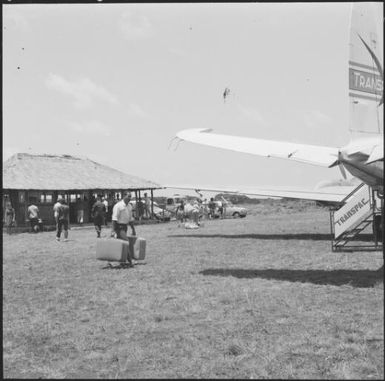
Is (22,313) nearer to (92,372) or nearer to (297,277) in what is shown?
(92,372)

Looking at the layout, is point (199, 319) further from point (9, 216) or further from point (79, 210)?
point (79, 210)

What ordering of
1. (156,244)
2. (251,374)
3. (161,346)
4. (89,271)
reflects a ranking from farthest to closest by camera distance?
(156,244)
(89,271)
(161,346)
(251,374)

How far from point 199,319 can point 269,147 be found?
12.5 ft

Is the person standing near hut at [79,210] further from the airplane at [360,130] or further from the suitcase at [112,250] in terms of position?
the airplane at [360,130]

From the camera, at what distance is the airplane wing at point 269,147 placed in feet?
26.9

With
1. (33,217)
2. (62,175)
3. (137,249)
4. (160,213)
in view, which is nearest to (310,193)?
(137,249)

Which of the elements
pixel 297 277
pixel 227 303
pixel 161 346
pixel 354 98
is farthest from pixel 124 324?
pixel 354 98

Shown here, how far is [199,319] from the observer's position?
6.71m

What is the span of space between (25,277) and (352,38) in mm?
8380

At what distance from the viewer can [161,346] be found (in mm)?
5586

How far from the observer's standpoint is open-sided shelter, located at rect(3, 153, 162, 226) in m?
30.8

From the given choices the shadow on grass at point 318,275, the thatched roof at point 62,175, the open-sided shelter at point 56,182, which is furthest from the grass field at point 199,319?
the thatched roof at point 62,175

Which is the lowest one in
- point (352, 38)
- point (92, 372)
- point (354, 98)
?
point (92, 372)

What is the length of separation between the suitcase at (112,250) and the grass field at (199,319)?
405 mm
